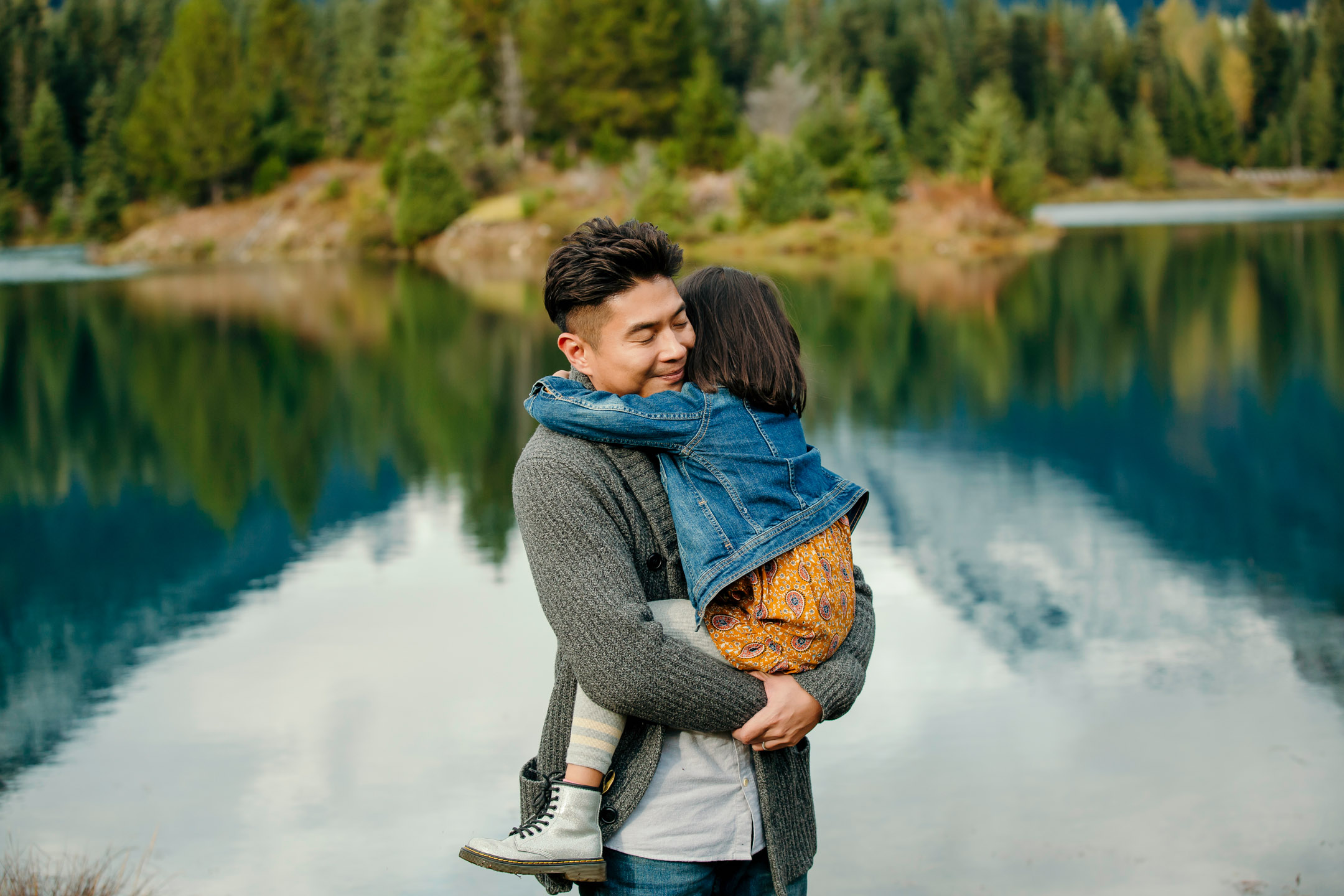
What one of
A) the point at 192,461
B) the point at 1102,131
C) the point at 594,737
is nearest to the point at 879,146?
the point at 1102,131

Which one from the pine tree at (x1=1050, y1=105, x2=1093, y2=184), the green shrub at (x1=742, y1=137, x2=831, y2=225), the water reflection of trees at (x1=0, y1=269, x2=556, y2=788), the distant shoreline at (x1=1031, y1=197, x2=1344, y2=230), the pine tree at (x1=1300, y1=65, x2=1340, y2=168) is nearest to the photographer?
the water reflection of trees at (x1=0, y1=269, x2=556, y2=788)

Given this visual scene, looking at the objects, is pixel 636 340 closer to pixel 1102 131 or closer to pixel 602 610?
pixel 602 610

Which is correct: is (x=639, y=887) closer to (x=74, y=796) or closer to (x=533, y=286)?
(x=74, y=796)

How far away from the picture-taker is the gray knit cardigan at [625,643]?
1706mm

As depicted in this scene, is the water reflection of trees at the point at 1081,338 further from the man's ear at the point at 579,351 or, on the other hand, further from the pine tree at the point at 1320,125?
the pine tree at the point at 1320,125

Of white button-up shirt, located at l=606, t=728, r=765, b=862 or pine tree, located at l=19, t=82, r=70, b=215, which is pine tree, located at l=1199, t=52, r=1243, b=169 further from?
white button-up shirt, located at l=606, t=728, r=765, b=862

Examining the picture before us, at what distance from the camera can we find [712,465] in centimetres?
178

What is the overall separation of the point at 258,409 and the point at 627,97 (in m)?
34.8

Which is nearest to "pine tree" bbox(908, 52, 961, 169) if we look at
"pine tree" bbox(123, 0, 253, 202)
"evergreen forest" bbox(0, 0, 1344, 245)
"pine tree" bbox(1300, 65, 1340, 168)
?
"evergreen forest" bbox(0, 0, 1344, 245)

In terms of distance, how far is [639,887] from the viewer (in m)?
1.83

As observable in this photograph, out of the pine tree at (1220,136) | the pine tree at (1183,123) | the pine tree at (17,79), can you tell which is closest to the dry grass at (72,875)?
the pine tree at (17,79)

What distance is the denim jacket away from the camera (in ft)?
5.69

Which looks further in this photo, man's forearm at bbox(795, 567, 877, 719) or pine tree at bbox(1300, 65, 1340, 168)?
pine tree at bbox(1300, 65, 1340, 168)

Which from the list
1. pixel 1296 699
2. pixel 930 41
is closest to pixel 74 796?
pixel 1296 699
